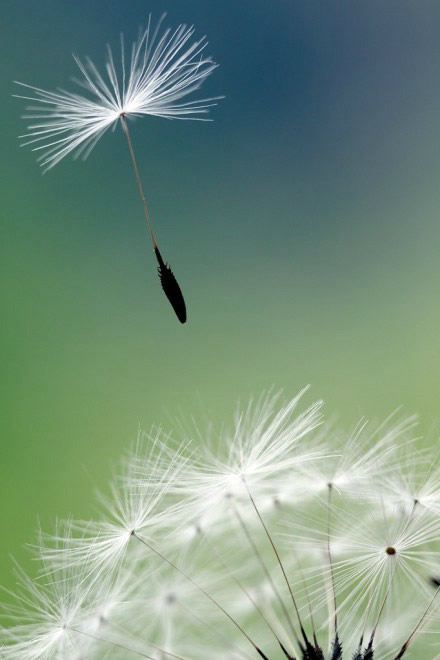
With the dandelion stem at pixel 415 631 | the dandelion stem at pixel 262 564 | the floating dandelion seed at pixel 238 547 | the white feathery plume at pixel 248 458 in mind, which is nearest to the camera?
the dandelion stem at pixel 415 631

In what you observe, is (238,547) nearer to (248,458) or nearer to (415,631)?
(248,458)

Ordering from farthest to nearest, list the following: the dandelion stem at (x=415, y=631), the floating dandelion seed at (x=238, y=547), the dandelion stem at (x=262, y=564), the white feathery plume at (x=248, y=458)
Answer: the white feathery plume at (x=248, y=458), the floating dandelion seed at (x=238, y=547), the dandelion stem at (x=262, y=564), the dandelion stem at (x=415, y=631)

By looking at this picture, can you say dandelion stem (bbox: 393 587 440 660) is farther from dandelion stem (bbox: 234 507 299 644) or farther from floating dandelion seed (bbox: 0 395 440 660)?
dandelion stem (bbox: 234 507 299 644)

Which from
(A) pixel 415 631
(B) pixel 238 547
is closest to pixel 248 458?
(B) pixel 238 547

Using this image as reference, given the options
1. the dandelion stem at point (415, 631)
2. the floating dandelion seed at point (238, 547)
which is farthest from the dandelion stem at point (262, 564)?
the dandelion stem at point (415, 631)

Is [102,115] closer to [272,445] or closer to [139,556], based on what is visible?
[272,445]

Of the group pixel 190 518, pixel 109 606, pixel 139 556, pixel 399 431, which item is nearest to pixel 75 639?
pixel 109 606

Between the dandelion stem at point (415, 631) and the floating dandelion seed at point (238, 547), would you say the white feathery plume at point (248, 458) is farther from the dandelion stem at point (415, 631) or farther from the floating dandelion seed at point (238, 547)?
the dandelion stem at point (415, 631)

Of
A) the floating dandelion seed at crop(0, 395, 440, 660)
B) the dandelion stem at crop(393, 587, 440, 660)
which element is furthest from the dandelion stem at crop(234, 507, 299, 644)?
the dandelion stem at crop(393, 587, 440, 660)

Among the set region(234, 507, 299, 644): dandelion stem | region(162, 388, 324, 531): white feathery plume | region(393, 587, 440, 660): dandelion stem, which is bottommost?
region(393, 587, 440, 660): dandelion stem
